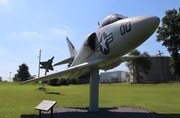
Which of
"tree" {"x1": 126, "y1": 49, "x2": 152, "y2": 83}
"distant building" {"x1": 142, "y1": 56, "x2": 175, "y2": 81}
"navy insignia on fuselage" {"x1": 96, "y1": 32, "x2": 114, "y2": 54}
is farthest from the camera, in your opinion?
"tree" {"x1": 126, "y1": 49, "x2": 152, "y2": 83}

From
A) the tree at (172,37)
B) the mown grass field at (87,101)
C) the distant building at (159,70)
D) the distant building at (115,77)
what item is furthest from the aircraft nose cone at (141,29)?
the distant building at (115,77)

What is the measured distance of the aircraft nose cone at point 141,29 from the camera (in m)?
5.92

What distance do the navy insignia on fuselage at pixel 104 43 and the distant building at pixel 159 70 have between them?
2286 inches

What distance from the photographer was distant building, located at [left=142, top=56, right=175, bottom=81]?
205 feet

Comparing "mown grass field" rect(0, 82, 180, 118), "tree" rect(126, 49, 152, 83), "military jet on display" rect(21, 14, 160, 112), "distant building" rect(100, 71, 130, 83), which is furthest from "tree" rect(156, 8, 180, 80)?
"military jet on display" rect(21, 14, 160, 112)

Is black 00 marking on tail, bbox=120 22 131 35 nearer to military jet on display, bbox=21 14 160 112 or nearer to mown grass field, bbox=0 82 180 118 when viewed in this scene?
military jet on display, bbox=21 14 160 112

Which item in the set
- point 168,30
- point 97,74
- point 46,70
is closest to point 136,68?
point 168,30

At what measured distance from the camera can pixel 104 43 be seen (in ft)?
25.4

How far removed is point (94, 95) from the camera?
31.1ft

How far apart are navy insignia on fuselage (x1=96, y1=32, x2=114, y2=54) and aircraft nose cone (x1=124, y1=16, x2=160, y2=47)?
0.92m

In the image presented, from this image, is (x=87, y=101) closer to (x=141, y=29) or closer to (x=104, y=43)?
(x=104, y=43)

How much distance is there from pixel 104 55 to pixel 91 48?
106 centimetres

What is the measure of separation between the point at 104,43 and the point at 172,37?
47.6 meters

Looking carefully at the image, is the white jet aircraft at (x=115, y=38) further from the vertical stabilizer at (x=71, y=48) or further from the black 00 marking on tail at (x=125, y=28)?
the vertical stabilizer at (x=71, y=48)
